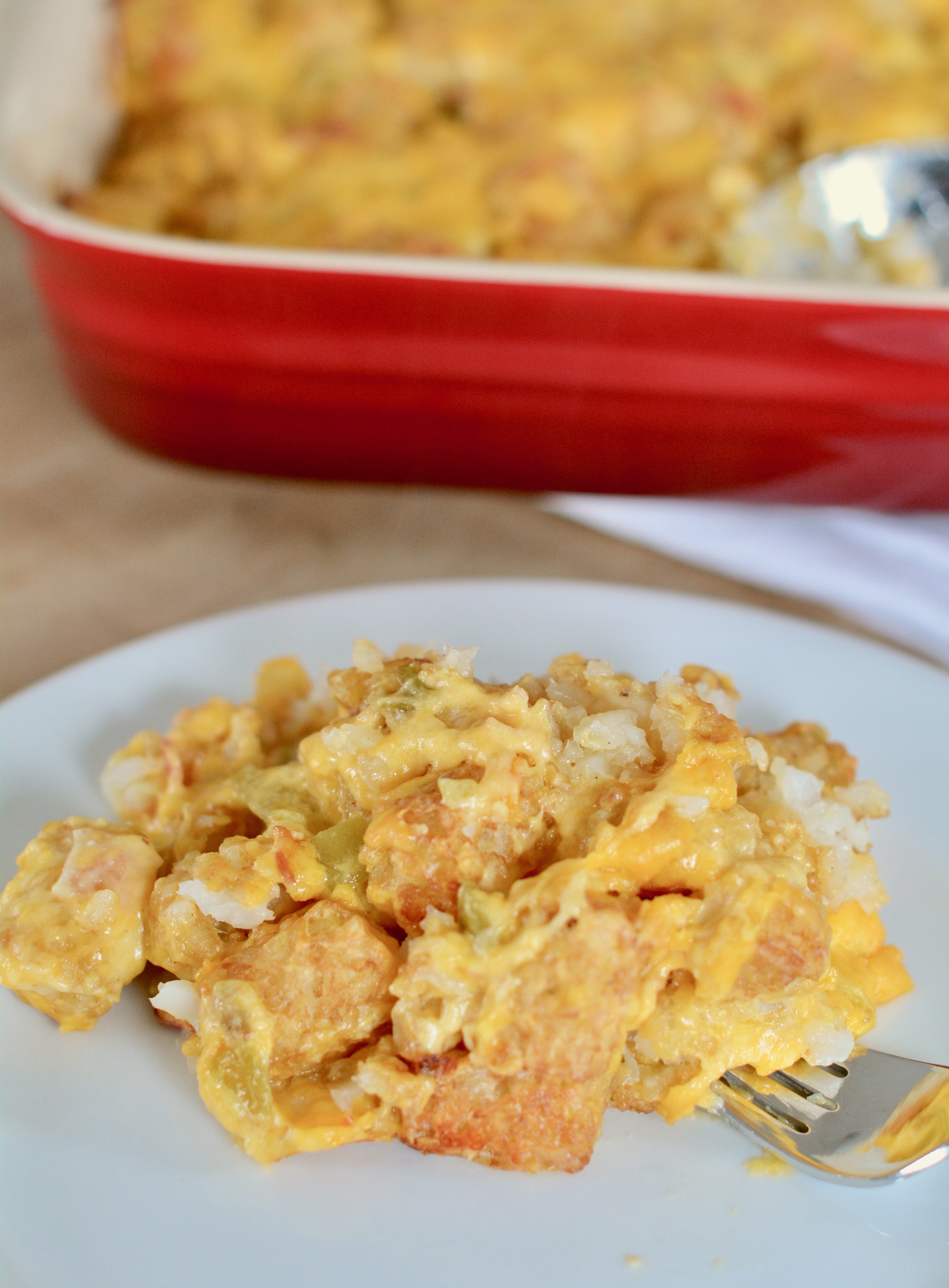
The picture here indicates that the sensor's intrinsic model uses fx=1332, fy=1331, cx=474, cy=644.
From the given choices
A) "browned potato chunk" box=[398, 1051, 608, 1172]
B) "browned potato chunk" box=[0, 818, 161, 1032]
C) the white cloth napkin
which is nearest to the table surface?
the white cloth napkin

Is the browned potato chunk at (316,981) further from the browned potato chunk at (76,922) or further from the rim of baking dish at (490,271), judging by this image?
the rim of baking dish at (490,271)

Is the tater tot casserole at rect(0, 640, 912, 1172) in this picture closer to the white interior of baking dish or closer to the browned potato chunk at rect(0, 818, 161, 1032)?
the browned potato chunk at rect(0, 818, 161, 1032)

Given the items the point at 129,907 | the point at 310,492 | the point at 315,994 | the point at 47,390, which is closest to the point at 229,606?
the point at 310,492

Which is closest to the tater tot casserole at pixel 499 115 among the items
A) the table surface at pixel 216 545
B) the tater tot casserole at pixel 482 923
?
the table surface at pixel 216 545

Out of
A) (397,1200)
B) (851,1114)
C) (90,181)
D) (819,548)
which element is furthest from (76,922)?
(90,181)

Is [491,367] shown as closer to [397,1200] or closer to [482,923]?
[482,923]

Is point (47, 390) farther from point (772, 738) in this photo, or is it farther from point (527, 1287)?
point (527, 1287)
